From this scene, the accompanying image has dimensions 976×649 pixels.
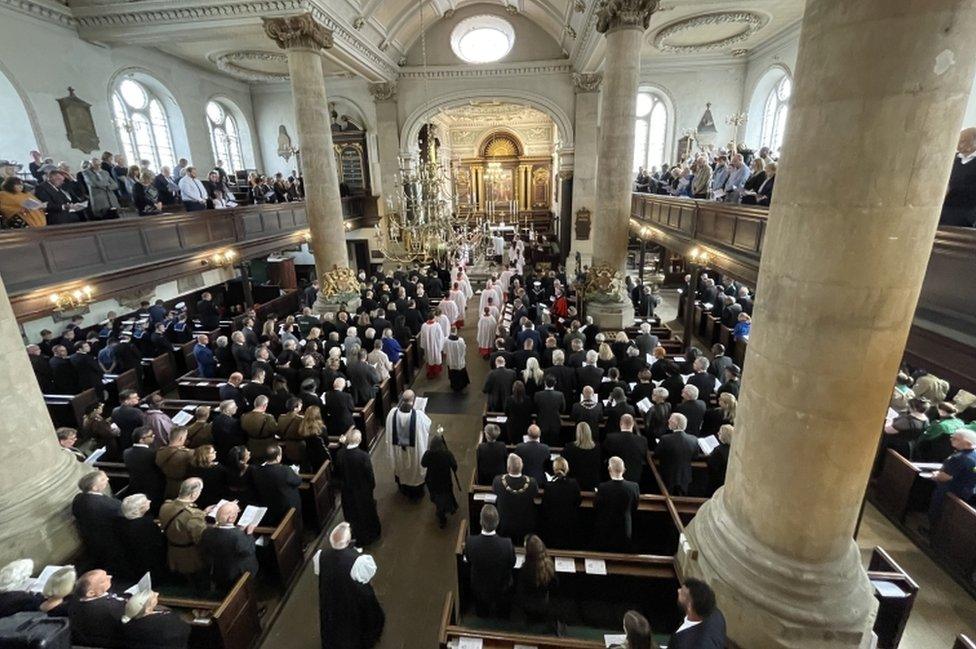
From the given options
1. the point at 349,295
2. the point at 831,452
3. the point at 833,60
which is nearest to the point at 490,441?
the point at 831,452

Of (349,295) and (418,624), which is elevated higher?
(349,295)

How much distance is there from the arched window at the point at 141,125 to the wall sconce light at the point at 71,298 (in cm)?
811

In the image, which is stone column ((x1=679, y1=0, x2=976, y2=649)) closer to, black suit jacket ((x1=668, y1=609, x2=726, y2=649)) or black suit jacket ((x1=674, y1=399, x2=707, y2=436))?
black suit jacket ((x1=668, y1=609, x2=726, y2=649))

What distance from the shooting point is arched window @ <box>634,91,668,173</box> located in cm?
1855

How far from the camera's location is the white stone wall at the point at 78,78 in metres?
10.6

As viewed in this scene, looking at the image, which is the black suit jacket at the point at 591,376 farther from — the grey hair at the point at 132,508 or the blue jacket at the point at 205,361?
the blue jacket at the point at 205,361

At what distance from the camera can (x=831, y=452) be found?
2840 mm

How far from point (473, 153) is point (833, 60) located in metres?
28.4

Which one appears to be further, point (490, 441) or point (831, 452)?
point (490, 441)

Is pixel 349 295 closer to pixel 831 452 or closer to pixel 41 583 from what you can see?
pixel 41 583

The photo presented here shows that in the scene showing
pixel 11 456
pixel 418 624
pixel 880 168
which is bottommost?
pixel 418 624

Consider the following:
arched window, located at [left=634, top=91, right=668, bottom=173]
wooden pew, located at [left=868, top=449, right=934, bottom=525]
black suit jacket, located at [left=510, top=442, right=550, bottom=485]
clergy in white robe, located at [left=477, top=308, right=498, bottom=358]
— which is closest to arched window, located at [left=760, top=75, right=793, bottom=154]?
arched window, located at [left=634, top=91, right=668, bottom=173]

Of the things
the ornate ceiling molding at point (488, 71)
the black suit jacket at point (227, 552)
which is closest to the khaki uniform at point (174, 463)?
the black suit jacket at point (227, 552)

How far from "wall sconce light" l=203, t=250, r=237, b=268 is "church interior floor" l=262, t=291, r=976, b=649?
24.7 feet
